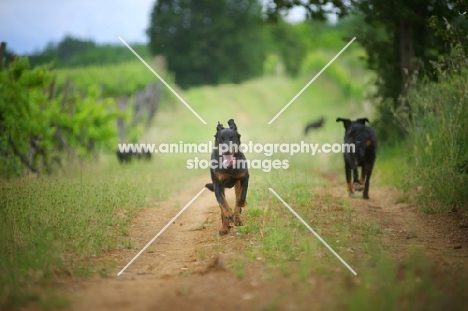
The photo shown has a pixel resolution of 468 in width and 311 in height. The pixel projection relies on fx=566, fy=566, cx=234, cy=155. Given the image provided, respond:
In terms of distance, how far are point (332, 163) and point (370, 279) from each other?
1246cm

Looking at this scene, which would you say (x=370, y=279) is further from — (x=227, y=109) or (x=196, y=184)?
(x=227, y=109)

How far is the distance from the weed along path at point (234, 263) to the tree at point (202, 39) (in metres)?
28.9

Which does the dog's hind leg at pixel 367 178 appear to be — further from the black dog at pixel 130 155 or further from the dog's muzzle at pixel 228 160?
the black dog at pixel 130 155

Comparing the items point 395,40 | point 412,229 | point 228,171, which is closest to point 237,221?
point 228,171

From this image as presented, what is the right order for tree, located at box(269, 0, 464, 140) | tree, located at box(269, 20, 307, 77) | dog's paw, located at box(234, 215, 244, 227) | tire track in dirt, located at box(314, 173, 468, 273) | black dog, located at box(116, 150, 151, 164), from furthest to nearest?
tree, located at box(269, 20, 307, 77)
black dog, located at box(116, 150, 151, 164)
tree, located at box(269, 0, 464, 140)
dog's paw, located at box(234, 215, 244, 227)
tire track in dirt, located at box(314, 173, 468, 273)

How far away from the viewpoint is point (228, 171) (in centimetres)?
826

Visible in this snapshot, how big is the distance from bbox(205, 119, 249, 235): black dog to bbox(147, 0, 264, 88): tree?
1178 inches

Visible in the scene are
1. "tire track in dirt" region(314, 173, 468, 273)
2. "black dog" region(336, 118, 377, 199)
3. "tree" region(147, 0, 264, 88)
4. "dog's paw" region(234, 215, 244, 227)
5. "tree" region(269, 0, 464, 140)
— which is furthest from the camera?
"tree" region(147, 0, 264, 88)

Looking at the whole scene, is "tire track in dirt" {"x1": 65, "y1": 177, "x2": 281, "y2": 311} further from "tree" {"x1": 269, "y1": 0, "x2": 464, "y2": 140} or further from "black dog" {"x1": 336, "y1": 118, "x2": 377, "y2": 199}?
"tree" {"x1": 269, "y1": 0, "x2": 464, "y2": 140}

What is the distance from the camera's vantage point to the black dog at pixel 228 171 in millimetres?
8078

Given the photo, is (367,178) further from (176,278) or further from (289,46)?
(289,46)

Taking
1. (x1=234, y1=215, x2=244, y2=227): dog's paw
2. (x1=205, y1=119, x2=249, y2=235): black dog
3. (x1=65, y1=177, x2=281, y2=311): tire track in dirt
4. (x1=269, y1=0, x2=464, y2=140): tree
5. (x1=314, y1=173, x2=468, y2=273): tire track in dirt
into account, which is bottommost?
(x1=65, y1=177, x2=281, y2=311): tire track in dirt

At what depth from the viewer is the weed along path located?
4750 millimetres

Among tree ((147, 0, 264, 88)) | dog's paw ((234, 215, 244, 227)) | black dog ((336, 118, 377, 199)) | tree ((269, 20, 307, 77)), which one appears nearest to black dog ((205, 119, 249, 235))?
dog's paw ((234, 215, 244, 227))
